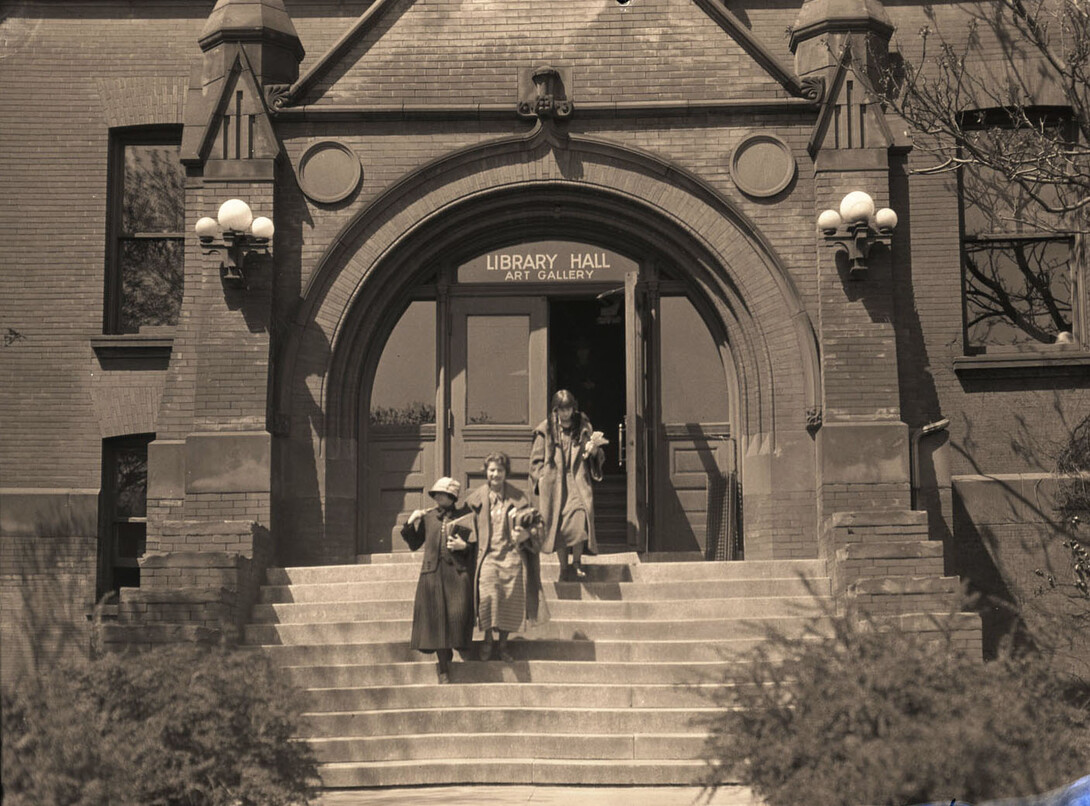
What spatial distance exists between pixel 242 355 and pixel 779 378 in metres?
5.11

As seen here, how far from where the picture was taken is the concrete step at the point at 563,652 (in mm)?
13578

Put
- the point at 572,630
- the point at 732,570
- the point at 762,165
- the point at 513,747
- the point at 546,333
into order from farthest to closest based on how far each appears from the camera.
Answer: the point at 546,333, the point at 762,165, the point at 732,570, the point at 572,630, the point at 513,747

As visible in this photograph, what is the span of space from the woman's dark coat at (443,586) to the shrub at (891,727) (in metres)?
3.71

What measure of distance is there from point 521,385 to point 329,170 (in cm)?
287

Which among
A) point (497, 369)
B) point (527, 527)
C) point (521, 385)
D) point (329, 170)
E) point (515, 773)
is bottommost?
point (515, 773)

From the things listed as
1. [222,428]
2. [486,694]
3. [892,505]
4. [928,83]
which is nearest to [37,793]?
[486,694]

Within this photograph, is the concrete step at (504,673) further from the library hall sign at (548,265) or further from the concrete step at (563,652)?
the library hall sign at (548,265)

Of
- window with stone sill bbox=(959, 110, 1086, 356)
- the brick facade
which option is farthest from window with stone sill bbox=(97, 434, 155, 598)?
window with stone sill bbox=(959, 110, 1086, 356)

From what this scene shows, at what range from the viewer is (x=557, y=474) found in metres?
15.1

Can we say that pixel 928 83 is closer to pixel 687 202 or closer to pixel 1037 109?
pixel 1037 109

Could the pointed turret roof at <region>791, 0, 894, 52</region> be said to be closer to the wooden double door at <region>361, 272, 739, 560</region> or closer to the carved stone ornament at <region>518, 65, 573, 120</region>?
the carved stone ornament at <region>518, 65, 573, 120</region>

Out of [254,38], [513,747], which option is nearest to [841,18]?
[254,38]

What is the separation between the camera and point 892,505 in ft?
50.2

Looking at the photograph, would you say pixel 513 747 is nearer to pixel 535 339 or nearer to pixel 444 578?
pixel 444 578
